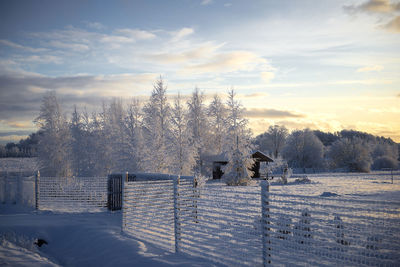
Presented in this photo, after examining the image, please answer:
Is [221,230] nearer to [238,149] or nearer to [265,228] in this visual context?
[265,228]

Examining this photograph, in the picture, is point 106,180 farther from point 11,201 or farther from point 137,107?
point 137,107

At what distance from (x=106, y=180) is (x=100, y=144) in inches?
842

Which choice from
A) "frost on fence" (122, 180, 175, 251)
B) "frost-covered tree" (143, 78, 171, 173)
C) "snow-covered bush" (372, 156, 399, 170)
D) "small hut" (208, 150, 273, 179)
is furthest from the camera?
"snow-covered bush" (372, 156, 399, 170)

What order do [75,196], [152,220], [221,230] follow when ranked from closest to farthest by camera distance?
[221,230]
[152,220]
[75,196]

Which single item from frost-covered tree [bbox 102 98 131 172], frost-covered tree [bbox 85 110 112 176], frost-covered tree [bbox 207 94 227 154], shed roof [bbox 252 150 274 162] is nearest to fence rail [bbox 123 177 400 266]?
frost-covered tree [bbox 102 98 131 172]

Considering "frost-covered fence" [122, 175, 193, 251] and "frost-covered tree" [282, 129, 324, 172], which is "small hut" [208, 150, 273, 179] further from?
"frost-covered fence" [122, 175, 193, 251]

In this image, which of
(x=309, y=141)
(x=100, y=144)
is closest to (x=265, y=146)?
(x=309, y=141)

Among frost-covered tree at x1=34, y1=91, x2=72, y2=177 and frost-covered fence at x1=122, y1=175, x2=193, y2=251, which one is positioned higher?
frost-covered tree at x1=34, y1=91, x2=72, y2=177

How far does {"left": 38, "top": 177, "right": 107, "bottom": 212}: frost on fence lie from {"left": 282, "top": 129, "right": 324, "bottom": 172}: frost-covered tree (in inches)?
2504

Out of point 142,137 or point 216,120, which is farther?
point 216,120

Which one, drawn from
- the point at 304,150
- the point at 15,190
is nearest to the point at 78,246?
the point at 15,190

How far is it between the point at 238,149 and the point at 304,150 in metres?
43.2

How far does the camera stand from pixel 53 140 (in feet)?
103

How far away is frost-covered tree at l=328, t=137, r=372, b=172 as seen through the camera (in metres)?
64.9
